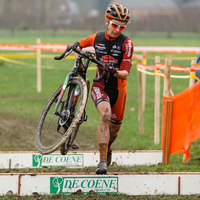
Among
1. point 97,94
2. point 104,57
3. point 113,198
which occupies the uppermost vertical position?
point 104,57

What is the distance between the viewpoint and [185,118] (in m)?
6.24

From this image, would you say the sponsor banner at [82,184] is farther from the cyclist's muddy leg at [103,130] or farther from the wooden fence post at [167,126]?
the wooden fence post at [167,126]

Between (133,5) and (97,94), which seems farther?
(133,5)

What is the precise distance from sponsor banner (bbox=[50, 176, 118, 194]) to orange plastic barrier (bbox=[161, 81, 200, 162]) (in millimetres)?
1651

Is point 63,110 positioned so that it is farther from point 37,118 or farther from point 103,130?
point 37,118

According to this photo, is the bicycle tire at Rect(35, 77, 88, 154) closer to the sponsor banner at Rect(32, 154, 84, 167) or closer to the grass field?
the sponsor banner at Rect(32, 154, 84, 167)

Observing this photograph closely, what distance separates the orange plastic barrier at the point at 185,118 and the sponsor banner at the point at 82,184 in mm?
1651

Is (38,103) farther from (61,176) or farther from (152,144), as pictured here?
(61,176)

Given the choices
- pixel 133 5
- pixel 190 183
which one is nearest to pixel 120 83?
pixel 190 183

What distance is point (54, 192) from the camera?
5070 millimetres

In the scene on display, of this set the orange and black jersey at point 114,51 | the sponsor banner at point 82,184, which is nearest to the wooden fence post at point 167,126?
the orange and black jersey at point 114,51

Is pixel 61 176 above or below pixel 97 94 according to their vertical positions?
below

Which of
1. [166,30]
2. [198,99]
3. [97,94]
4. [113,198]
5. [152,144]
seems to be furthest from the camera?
[166,30]

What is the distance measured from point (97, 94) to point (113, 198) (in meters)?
1.43
